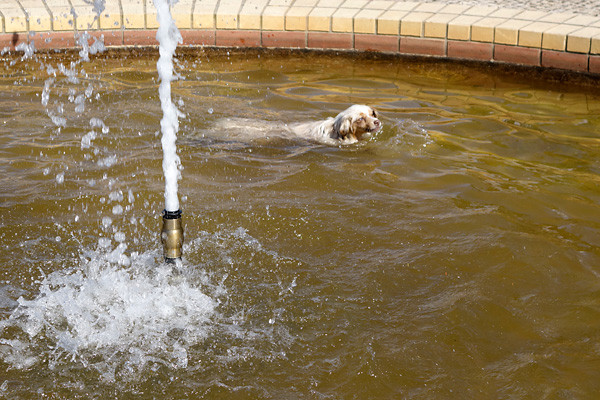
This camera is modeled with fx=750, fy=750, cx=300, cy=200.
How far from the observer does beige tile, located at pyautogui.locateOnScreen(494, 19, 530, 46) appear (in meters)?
7.73

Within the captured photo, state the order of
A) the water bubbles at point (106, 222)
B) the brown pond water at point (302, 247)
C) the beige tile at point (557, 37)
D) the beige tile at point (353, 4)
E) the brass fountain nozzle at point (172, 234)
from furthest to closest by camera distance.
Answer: the beige tile at point (353, 4)
the beige tile at point (557, 37)
the water bubbles at point (106, 222)
the brass fountain nozzle at point (172, 234)
the brown pond water at point (302, 247)

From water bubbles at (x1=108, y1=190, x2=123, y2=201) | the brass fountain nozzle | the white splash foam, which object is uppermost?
the brass fountain nozzle

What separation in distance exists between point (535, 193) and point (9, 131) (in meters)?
4.33

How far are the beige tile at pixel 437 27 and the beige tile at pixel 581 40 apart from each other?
4.22 feet

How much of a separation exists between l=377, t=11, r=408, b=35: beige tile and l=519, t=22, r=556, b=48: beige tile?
1.33 meters

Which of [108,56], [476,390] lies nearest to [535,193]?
[476,390]

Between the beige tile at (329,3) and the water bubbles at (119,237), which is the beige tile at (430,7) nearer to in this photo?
the beige tile at (329,3)

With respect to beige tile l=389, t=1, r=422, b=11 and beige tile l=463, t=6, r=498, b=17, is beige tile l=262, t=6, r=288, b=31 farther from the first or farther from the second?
beige tile l=463, t=6, r=498, b=17

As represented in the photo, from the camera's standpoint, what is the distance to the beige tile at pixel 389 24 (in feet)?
27.1

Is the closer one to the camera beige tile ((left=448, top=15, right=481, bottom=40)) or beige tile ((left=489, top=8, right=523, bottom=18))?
beige tile ((left=448, top=15, right=481, bottom=40))

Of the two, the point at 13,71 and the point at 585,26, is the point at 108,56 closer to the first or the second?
the point at 13,71

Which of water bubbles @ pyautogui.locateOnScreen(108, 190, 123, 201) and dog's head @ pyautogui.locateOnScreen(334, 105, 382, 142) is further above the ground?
dog's head @ pyautogui.locateOnScreen(334, 105, 382, 142)

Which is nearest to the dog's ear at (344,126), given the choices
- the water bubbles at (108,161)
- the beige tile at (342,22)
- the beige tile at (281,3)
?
the water bubbles at (108,161)

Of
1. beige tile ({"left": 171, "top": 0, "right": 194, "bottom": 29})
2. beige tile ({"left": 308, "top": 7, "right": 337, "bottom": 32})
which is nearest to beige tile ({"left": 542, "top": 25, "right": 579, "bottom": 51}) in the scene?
beige tile ({"left": 308, "top": 7, "right": 337, "bottom": 32})
